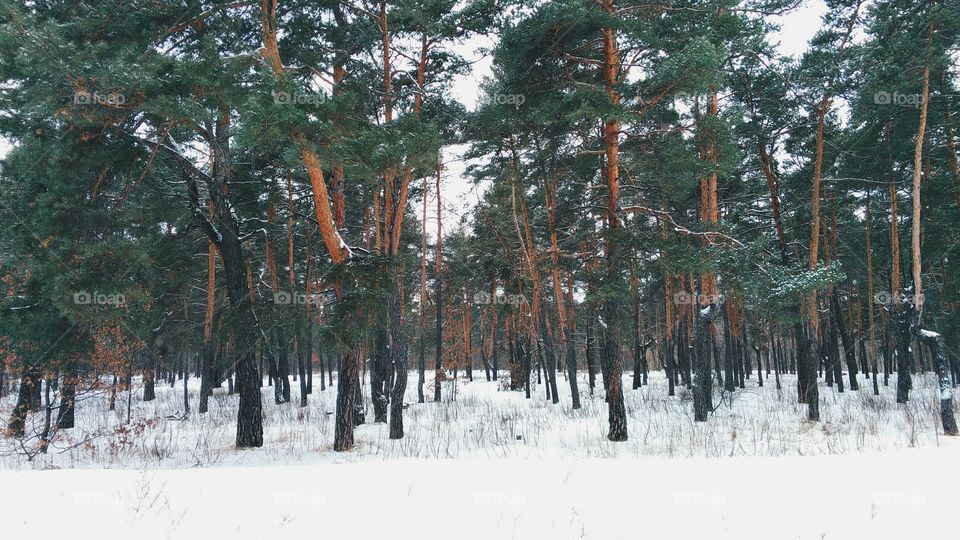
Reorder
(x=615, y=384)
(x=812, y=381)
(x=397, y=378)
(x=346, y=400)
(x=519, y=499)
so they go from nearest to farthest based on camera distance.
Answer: (x=519, y=499) → (x=346, y=400) → (x=615, y=384) → (x=397, y=378) → (x=812, y=381)

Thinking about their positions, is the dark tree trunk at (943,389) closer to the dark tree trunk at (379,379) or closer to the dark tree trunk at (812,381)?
the dark tree trunk at (812,381)

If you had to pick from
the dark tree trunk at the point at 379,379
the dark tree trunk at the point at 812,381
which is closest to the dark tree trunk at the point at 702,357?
the dark tree trunk at the point at 812,381

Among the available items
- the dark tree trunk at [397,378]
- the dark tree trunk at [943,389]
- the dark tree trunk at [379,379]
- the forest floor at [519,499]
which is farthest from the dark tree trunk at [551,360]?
the forest floor at [519,499]

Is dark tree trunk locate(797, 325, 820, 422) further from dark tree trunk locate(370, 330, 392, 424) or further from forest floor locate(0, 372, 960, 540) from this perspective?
dark tree trunk locate(370, 330, 392, 424)

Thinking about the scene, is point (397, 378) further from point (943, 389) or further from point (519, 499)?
point (943, 389)

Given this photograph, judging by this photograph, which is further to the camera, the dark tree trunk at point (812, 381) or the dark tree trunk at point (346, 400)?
the dark tree trunk at point (812, 381)

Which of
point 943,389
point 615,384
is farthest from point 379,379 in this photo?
point 943,389

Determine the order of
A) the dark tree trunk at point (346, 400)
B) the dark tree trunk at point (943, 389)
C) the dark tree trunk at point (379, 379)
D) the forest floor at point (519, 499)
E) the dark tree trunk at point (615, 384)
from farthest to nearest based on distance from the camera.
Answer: the dark tree trunk at point (379, 379), the dark tree trunk at point (943, 389), the dark tree trunk at point (615, 384), the dark tree trunk at point (346, 400), the forest floor at point (519, 499)

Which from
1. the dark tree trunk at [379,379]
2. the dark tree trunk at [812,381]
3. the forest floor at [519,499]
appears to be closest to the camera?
the forest floor at [519,499]

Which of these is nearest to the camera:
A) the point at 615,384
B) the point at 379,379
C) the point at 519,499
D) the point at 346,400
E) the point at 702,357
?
the point at 519,499

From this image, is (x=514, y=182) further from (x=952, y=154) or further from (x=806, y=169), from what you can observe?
(x=952, y=154)

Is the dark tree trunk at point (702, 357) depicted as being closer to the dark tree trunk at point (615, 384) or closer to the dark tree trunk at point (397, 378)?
the dark tree trunk at point (615, 384)

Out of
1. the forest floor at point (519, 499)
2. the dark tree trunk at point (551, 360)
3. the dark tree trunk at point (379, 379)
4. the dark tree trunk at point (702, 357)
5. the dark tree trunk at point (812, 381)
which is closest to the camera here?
the forest floor at point (519, 499)

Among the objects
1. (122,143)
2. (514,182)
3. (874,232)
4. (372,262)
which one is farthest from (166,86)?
(874,232)
